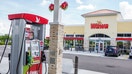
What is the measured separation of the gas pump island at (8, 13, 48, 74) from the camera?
19.0 feet

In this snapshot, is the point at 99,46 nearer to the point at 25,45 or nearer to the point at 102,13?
the point at 102,13

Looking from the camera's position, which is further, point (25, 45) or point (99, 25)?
point (99, 25)

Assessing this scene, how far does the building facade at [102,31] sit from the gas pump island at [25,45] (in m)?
23.9

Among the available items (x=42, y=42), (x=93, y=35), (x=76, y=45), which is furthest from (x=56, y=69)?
(x=76, y=45)

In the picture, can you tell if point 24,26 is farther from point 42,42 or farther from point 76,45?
point 76,45

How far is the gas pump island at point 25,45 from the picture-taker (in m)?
5.80

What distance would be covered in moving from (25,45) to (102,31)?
2652 centimetres

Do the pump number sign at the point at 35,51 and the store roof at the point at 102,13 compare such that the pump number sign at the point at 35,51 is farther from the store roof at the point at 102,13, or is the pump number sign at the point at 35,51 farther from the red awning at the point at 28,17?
the store roof at the point at 102,13

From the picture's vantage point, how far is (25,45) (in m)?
6.02

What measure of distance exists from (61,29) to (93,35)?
25.9 m

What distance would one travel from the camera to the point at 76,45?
35.8 metres

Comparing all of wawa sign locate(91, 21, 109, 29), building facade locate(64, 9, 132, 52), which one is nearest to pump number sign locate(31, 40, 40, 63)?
building facade locate(64, 9, 132, 52)

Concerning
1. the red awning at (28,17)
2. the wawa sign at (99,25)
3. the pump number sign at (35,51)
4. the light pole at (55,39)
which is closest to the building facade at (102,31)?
the wawa sign at (99,25)

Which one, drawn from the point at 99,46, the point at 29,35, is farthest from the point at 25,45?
the point at 99,46
